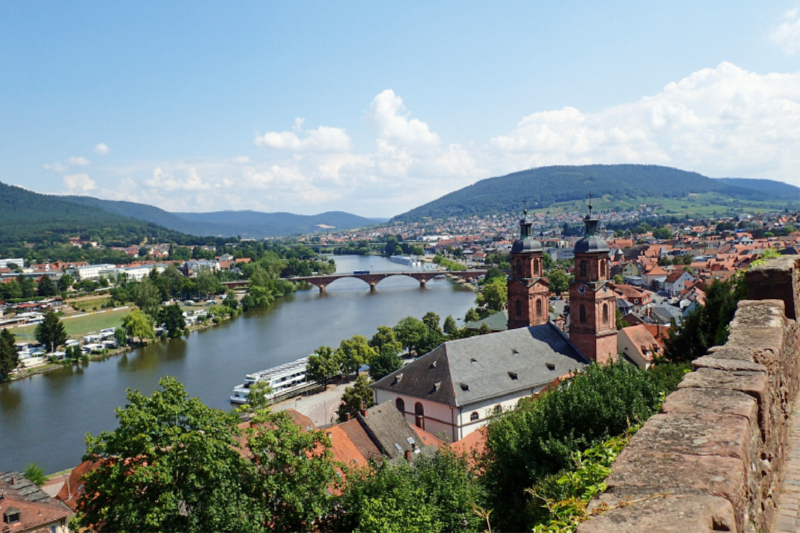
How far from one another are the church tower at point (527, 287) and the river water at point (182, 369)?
13.8 meters

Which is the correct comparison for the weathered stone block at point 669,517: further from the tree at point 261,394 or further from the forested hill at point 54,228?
the forested hill at point 54,228

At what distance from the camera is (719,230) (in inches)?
3762

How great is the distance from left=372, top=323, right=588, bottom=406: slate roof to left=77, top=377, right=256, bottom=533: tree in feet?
35.1

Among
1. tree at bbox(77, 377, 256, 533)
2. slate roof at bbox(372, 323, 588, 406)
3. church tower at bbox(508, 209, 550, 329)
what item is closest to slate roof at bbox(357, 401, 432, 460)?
slate roof at bbox(372, 323, 588, 406)

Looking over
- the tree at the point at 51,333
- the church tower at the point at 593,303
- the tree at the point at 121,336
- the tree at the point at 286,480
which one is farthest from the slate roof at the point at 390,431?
the tree at the point at 51,333

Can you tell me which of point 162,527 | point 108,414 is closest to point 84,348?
point 108,414

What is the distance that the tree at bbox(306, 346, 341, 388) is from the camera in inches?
1086

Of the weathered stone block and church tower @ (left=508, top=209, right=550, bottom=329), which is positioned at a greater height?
the weathered stone block

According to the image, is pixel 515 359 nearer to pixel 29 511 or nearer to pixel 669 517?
pixel 29 511

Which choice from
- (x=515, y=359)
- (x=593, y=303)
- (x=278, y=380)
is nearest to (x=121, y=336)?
(x=278, y=380)

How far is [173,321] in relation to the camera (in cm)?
4356

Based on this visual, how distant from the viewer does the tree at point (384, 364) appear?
2756cm

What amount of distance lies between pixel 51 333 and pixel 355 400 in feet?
95.5

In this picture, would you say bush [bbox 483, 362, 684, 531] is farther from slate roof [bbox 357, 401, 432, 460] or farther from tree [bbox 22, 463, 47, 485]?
tree [bbox 22, 463, 47, 485]
